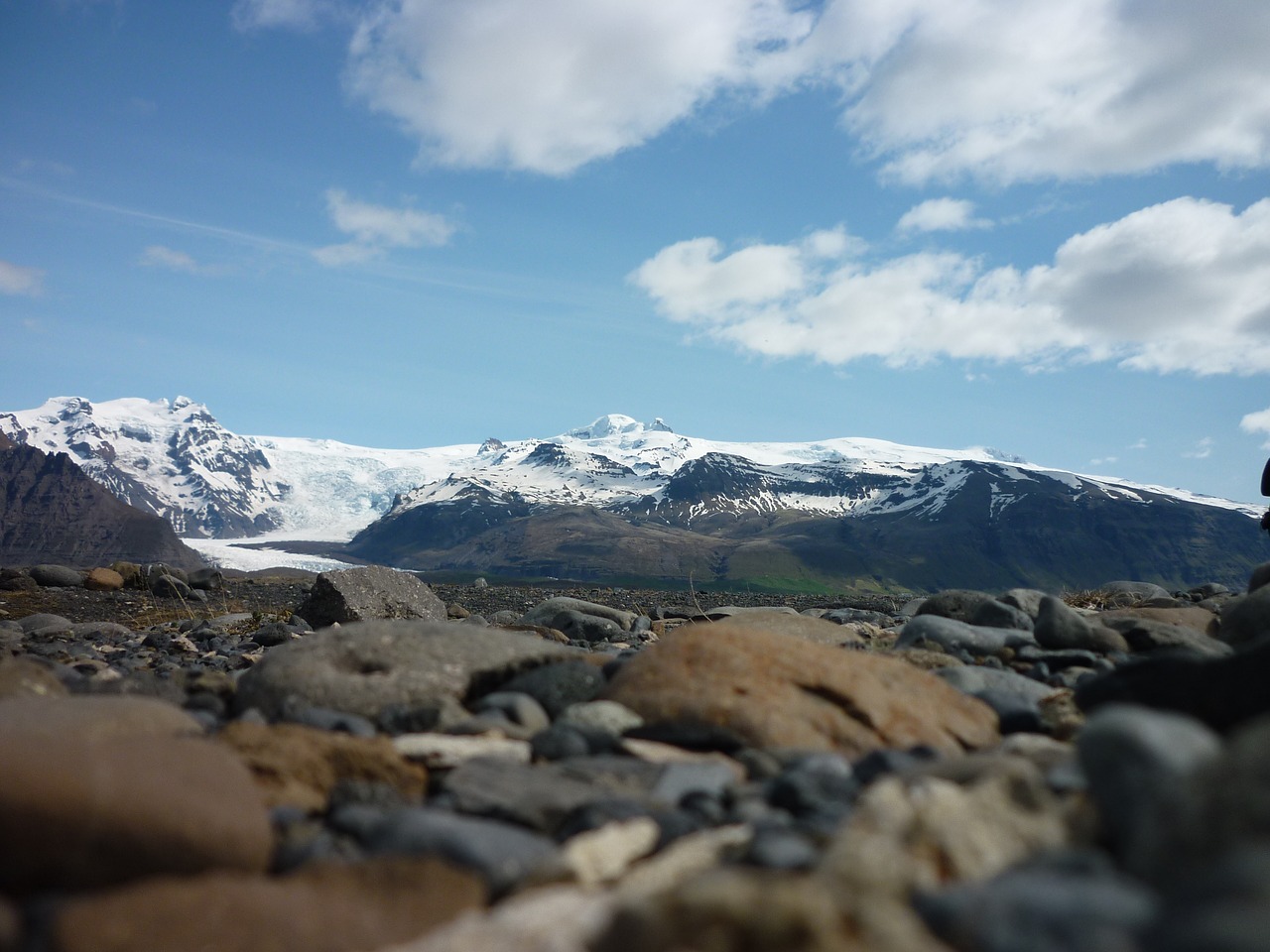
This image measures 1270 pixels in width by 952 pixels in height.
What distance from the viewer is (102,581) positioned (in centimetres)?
2827

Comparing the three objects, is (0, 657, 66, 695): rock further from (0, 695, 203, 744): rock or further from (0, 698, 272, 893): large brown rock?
(0, 698, 272, 893): large brown rock

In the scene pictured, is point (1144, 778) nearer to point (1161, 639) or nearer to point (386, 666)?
point (386, 666)

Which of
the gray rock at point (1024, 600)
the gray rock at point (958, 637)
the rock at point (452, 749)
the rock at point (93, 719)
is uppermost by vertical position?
the gray rock at point (1024, 600)

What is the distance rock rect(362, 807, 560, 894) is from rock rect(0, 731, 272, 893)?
1.66 feet

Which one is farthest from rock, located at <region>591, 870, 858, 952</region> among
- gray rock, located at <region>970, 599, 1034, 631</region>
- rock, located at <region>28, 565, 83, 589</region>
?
rock, located at <region>28, 565, 83, 589</region>

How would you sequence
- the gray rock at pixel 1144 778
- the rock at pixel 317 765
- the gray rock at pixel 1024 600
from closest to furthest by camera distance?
the gray rock at pixel 1144 778
the rock at pixel 317 765
the gray rock at pixel 1024 600

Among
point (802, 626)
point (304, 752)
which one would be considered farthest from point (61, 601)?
point (304, 752)

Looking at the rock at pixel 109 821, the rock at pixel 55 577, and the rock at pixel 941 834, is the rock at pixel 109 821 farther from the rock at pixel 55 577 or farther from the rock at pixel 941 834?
the rock at pixel 55 577

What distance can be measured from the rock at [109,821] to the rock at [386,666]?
2561mm

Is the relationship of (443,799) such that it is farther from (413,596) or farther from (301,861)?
(413,596)

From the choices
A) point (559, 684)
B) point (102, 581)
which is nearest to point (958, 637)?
point (559, 684)

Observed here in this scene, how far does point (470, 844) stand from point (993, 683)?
539 cm

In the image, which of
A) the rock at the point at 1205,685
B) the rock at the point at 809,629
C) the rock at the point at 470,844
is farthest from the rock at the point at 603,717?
the rock at the point at 809,629

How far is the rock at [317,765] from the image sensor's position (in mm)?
4629
